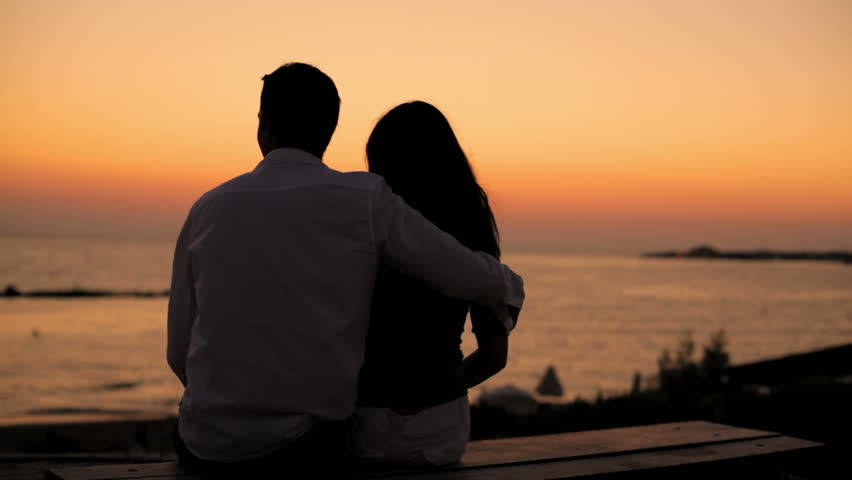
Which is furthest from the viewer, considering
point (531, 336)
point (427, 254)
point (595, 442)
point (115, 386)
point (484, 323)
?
point (531, 336)

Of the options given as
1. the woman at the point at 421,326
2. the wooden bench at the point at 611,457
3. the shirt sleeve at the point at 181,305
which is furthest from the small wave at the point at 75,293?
the woman at the point at 421,326

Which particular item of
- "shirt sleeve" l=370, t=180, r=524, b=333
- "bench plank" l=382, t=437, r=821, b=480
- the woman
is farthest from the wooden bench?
"shirt sleeve" l=370, t=180, r=524, b=333

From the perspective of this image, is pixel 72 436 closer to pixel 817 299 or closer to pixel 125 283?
pixel 125 283

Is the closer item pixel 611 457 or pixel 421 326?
pixel 421 326

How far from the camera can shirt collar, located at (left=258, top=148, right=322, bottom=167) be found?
2.29 meters

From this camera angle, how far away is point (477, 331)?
2635 mm

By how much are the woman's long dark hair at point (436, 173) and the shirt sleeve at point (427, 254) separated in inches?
6.0

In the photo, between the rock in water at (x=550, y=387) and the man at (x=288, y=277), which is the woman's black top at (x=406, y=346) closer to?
the man at (x=288, y=277)

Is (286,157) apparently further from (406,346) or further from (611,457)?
(611,457)

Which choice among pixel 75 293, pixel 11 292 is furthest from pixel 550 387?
pixel 11 292

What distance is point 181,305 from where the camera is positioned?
7.80 ft

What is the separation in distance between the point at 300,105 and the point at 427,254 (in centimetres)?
54

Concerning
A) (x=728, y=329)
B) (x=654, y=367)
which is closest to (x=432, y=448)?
(x=654, y=367)

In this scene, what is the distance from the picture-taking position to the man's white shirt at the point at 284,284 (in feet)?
7.14
